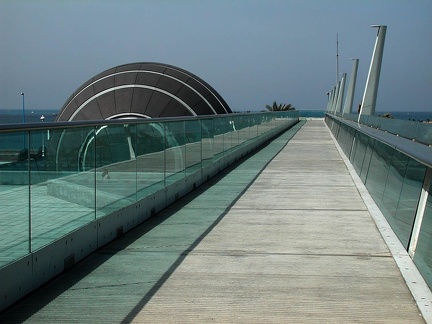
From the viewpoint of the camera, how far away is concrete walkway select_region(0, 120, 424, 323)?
19.8 ft

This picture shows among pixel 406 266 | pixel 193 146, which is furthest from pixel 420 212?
pixel 193 146

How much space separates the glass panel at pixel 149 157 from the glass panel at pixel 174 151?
310 millimetres

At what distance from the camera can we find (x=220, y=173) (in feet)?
58.1

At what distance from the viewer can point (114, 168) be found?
30.3 ft

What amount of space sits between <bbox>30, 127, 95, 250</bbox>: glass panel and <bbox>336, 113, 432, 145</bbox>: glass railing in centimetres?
2397

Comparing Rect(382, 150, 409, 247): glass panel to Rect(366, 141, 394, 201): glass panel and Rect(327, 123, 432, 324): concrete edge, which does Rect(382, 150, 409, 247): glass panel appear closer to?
Rect(327, 123, 432, 324): concrete edge

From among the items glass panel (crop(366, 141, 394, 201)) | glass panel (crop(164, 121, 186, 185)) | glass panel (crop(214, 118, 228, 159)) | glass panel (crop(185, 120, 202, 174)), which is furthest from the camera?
glass panel (crop(214, 118, 228, 159))

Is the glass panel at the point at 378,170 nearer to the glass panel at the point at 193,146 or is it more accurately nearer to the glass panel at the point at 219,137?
the glass panel at the point at 193,146

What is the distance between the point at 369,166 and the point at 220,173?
430 centimetres

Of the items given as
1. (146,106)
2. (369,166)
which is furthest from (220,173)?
(146,106)

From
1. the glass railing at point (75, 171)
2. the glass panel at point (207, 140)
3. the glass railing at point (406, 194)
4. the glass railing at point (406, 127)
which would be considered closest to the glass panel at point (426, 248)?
the glass railing at point (406, 194)

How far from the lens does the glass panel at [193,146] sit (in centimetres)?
1409

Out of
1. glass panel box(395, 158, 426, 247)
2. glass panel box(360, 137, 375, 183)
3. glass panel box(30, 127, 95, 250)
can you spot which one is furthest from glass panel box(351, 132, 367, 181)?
glass panel box(30, 127, 95, 250)

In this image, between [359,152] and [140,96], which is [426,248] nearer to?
[359,152]
